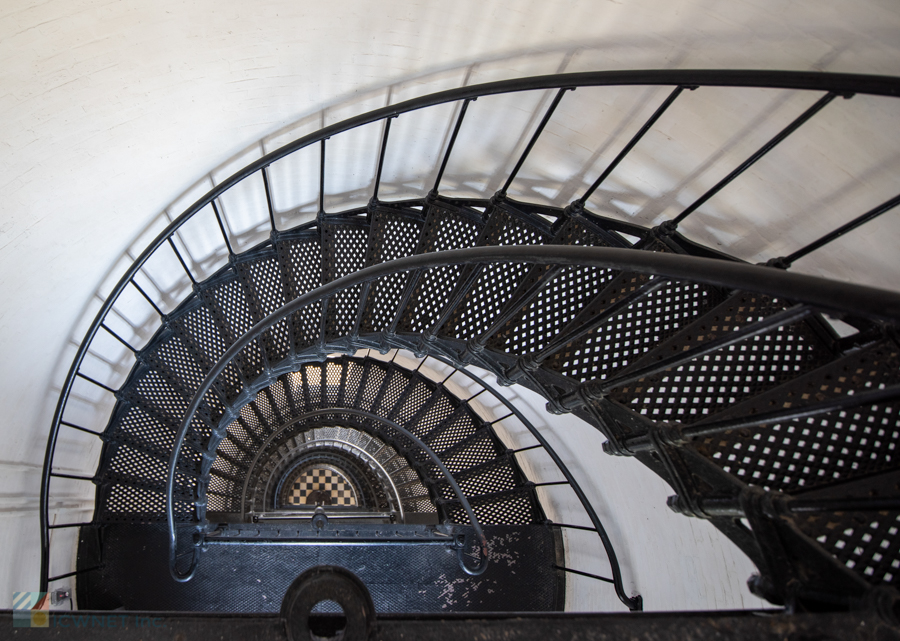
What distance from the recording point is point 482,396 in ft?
16.9

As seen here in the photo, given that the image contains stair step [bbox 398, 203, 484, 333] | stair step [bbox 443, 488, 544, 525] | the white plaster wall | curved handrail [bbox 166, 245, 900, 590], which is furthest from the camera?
stair step [bbox 443, 488, 544, 525]

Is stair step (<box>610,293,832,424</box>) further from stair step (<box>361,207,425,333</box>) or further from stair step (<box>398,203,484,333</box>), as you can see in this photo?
stair step (<box>361,207,425,333</box>)

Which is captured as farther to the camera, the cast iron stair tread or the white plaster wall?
the white plaster wall

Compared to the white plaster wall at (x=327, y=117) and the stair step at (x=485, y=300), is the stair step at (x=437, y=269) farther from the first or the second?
the white plaster wall at (x=327, y=117)

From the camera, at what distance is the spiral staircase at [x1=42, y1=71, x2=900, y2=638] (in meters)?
1.33

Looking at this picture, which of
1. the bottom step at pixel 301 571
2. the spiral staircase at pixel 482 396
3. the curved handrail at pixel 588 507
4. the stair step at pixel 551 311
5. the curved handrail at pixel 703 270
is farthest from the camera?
the bottom step at pixel 301 571

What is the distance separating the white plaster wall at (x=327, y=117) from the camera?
1733 mm

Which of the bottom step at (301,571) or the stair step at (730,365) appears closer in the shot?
the stair step at (730,365)

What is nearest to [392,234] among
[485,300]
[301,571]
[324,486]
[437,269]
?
[437,269]

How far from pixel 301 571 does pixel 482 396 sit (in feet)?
7.37

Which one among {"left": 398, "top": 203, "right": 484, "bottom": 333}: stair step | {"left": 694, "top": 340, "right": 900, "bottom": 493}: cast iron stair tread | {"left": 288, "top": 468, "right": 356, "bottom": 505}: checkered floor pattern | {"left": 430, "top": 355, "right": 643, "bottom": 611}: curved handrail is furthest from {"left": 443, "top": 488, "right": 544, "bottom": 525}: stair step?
{"left": 694, "top": 340, "right": 900, "bottom": 493}: cast iron stair tread

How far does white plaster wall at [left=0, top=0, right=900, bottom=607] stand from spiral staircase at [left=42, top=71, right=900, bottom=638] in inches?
6.4

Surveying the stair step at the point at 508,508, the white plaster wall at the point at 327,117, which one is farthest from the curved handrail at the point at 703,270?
the stair step at the point at 508,508

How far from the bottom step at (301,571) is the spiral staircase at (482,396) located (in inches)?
0.7
